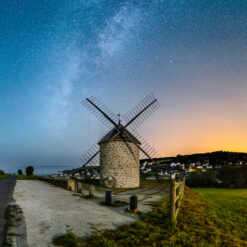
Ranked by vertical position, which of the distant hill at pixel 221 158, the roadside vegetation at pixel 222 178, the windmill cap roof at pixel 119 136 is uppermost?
the windmill cap roof at pixel 119 136

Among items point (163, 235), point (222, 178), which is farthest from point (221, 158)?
point (163, 235)

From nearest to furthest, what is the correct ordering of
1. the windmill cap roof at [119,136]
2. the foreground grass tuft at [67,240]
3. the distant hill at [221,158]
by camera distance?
the foreground grass tuft at [67,240], the windmill cap roof at [119,136], the distant hill at [221,158]

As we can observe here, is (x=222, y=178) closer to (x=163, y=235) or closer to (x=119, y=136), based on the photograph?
(x=119, y=136)

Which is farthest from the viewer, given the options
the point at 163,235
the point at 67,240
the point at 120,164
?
the point at 120,164

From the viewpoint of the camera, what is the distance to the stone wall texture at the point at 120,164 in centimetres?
1845

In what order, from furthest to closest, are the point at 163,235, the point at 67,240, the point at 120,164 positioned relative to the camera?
the point at 120,164, the point at 163,235, the point at 67,240

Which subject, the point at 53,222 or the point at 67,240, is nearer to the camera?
the point at 67,240

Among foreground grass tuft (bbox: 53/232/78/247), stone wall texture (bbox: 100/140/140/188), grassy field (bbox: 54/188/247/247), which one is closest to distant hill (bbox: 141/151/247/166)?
stone wall texture (bbox: 100/140/140/188)

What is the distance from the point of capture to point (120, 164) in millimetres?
18547

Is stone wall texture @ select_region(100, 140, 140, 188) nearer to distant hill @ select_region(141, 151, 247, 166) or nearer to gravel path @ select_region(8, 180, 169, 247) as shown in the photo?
gravel path @ select_region(8, 180, 169, 247)

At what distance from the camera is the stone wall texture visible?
60.5 ft

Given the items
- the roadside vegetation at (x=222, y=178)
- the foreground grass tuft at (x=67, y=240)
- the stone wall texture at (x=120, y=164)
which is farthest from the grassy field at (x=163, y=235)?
the roadside vegetation at (x=222, y=178)

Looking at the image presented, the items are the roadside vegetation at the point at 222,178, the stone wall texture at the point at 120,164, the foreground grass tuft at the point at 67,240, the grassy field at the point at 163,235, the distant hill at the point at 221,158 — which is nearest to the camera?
the foreground grass tuft at the point at 67,240

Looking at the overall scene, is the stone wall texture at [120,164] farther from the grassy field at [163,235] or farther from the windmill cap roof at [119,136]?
the grassy field at [163,235]
